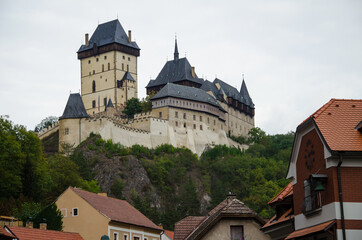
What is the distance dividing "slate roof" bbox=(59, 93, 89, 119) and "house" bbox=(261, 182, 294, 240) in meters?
87.4

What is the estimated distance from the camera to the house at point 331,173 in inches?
739

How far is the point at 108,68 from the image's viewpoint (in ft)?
443

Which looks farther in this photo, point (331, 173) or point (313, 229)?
point (313, 229)

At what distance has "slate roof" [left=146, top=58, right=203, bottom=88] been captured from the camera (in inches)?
5433

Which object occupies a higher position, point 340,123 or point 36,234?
point 340,123

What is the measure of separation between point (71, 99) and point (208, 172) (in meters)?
25.0

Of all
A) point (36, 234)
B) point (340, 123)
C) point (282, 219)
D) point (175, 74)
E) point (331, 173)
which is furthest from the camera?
point (175, 74)

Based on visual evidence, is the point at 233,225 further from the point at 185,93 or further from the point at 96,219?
the point at 185,93

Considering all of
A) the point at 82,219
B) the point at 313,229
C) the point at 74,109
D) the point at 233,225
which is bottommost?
the point at 313,229

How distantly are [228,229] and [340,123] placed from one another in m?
8.24

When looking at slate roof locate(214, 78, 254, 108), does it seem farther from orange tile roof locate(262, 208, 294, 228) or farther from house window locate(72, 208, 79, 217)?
orange tile roof locate(262, 208, 294, 228)

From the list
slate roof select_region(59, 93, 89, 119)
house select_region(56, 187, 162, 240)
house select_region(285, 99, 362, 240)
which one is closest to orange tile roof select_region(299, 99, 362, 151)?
house select_region(285, 99, 362, 240)

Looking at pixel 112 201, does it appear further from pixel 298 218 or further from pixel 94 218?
pixel 298 218

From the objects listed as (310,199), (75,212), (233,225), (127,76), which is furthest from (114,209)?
(127,76)
